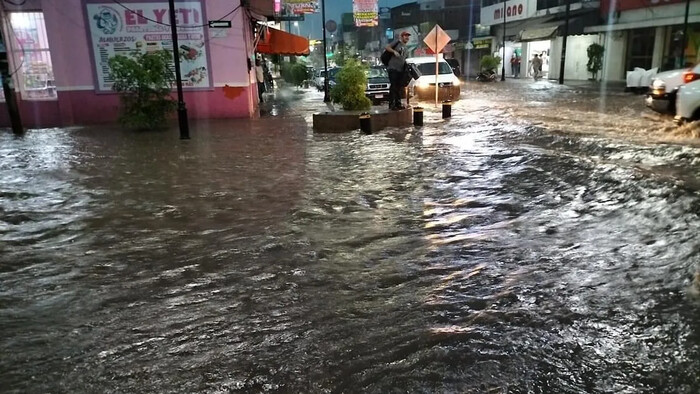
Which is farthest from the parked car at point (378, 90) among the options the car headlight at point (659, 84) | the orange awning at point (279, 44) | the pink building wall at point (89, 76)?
the car headlight at point (659, 84)

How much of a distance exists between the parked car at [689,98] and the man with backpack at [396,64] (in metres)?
6.41

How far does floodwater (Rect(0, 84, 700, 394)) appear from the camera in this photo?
3.37 metres

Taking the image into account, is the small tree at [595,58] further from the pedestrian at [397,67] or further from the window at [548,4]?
the pedestrian at [397,67]

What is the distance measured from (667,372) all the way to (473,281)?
1.63m

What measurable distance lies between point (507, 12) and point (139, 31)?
35.2 metres

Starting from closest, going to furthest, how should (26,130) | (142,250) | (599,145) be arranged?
(142,250), (599,145), (26,130)

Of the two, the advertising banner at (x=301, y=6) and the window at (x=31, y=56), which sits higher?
the advertising banner at (x=301, y=6)

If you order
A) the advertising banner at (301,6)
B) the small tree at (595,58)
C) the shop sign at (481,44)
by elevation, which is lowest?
the small tree at (595,58)

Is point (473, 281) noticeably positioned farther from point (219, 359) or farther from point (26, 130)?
point (26, 130)

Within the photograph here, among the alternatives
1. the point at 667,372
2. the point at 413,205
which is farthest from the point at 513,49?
the point at 667,372

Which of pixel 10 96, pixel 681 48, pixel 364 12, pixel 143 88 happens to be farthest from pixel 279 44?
pixel 681 48

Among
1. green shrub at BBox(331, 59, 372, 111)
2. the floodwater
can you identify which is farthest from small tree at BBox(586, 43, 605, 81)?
the floodwater

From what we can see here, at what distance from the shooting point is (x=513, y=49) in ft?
152

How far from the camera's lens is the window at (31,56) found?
16578mm
